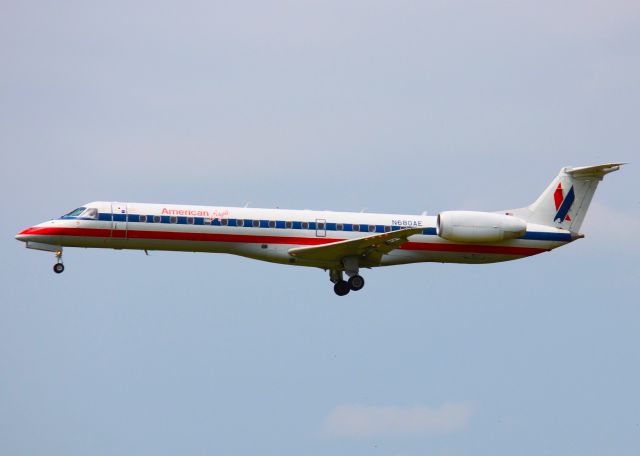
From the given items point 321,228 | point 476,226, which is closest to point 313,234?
point 321,228

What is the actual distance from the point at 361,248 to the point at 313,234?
2008mm

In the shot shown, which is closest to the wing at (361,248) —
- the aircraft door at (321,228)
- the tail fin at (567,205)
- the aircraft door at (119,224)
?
the aircraft door at (321,228)

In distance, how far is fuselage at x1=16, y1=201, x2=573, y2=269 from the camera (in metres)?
44.2

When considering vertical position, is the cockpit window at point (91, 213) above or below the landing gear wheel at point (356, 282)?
above

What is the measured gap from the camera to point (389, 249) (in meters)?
45.0

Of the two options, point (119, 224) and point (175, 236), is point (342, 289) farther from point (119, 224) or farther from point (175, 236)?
point (119, 224)

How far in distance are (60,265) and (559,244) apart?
19391 millimetres

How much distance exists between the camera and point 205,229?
44375 mm

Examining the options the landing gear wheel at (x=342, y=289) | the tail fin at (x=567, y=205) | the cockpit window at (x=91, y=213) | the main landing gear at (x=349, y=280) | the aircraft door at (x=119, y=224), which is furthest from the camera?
the tail fin at (x=567, y=205)

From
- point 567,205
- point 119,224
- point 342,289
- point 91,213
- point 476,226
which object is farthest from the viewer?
point 567,205

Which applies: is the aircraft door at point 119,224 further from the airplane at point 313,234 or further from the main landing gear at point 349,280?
the main landing gear at point 349,280

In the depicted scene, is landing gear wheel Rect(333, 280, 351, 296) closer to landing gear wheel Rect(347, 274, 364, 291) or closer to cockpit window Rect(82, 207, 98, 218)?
landing gear wheel Rect(347, 274, 364, 291)

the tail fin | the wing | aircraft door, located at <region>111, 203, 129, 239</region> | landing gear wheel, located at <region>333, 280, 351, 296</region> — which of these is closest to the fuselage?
aircraft door, located at <region>111, 203, 129, 239</region>

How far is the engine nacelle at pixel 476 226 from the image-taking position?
4569cm
